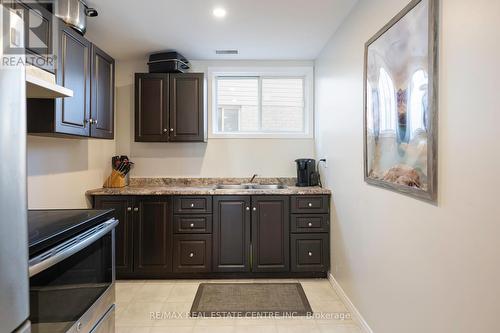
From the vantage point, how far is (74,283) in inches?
52.6

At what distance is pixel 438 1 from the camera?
1252 mm

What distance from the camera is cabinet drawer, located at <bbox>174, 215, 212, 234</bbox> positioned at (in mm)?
2930

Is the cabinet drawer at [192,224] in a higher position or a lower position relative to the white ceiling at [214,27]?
lower

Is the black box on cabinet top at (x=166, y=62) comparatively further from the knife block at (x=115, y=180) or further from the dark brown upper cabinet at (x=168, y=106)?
the knife block at (x=115, y=180)

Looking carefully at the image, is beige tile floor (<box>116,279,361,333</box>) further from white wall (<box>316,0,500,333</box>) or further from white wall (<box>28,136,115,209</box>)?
white wall (<box>28,136,115,209</box>)

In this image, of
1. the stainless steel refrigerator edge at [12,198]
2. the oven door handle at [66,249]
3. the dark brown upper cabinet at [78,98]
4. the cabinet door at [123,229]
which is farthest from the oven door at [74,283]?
the cabinet door at [123,229]

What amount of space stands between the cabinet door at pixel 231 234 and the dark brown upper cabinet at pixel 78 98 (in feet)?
4.43

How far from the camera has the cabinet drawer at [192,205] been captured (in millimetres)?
2930

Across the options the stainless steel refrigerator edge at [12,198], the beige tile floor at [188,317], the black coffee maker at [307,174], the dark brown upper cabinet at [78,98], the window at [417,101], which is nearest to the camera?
the stainless steel refrigerator edge at [12,198]

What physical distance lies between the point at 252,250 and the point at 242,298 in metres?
0.51

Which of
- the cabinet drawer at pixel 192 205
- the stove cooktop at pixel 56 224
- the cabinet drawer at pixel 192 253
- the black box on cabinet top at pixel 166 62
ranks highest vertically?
the black box on cabinet top at pixel 166 62

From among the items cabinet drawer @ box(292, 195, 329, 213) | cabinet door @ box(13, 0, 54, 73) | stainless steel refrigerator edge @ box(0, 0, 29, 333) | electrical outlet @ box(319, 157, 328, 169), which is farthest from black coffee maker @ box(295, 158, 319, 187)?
stainless steel refrigerator edge @ box(0, 0, 29, 333)

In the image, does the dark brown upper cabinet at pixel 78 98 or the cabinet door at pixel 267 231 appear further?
the cabinet door at pixel 267 231

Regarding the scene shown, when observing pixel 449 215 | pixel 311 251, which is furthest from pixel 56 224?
pixel 311 251
